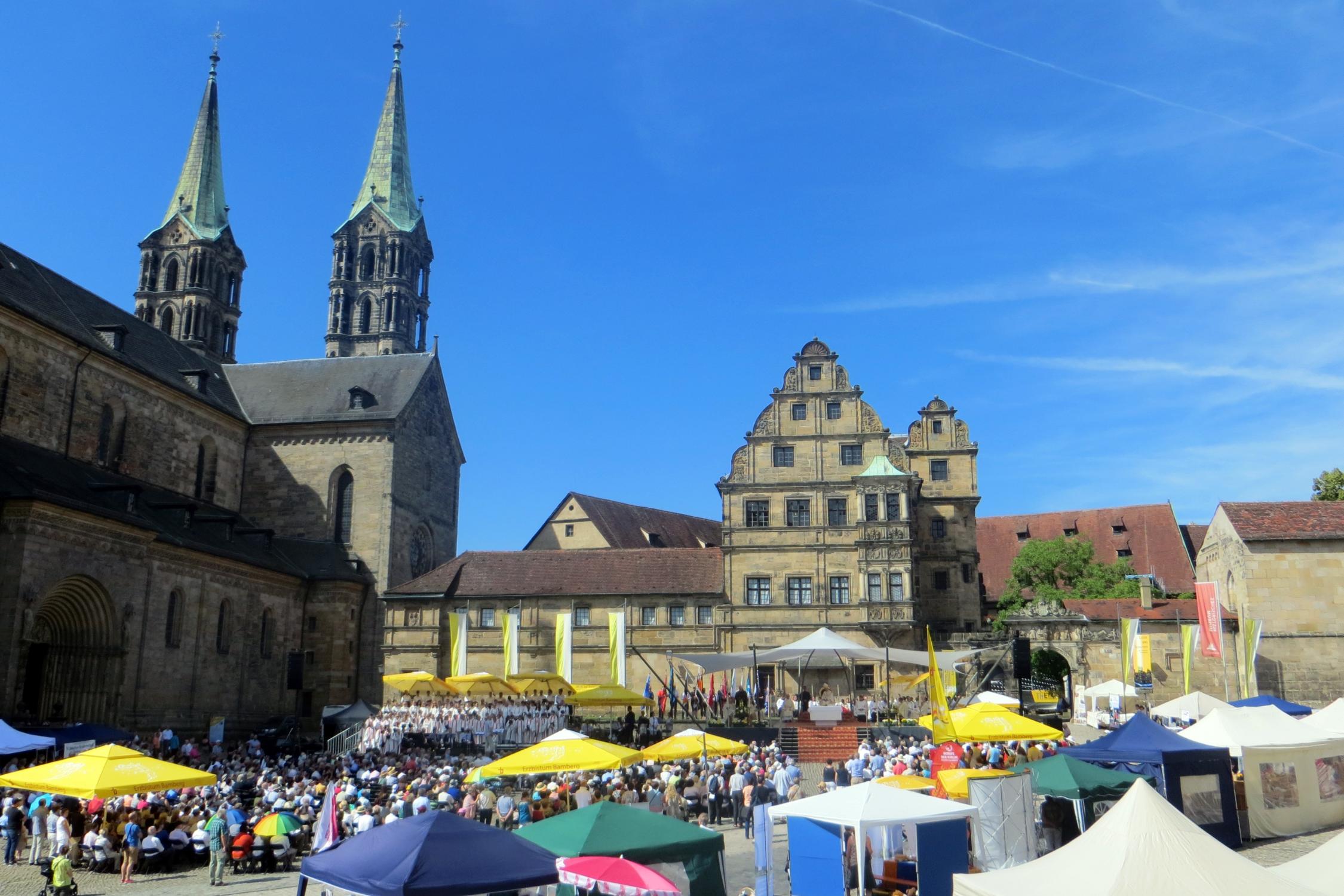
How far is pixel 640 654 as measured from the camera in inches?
1742

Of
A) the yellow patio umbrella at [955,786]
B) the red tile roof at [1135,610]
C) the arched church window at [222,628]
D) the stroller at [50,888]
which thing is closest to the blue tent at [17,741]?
the stroller at [50,888]

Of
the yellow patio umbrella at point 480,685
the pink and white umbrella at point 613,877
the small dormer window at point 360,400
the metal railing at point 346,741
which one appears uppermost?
the small dormer window at point 360,400

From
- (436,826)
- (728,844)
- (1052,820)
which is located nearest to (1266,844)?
(1052,820)

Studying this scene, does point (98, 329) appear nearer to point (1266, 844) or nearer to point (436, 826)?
point (436, 826)

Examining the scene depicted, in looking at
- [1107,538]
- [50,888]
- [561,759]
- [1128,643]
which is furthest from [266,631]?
[1107,538]

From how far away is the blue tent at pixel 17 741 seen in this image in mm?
21703

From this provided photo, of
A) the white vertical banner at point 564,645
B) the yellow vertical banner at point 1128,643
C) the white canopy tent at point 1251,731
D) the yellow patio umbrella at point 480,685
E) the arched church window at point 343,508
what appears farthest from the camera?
the arched church window at point 343,508

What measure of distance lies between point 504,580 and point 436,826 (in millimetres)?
37480

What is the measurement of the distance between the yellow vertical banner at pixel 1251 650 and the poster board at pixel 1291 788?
15170mm

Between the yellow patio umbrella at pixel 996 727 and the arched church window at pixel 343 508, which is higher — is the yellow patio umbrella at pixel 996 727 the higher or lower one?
the lower one

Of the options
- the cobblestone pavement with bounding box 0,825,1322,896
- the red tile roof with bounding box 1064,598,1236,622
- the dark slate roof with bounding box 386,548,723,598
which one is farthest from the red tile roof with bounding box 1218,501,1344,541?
the cobblestone pavement with bounding box 0,825,1322,896

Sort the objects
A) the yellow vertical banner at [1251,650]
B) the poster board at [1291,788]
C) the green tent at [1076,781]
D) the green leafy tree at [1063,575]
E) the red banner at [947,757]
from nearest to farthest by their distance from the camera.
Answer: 1. the green tent at [1076,781]
2. the poster board at [1291,788]
3. the red banner at [947,757]
4. the yellow vertical banner at [1251,650]
5. the green leafy tree at [1063,575]

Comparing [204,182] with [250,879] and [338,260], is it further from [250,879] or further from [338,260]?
[250,879]

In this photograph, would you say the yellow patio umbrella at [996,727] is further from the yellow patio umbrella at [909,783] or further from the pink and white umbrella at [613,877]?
the pink and white umbrella at [613,877]
